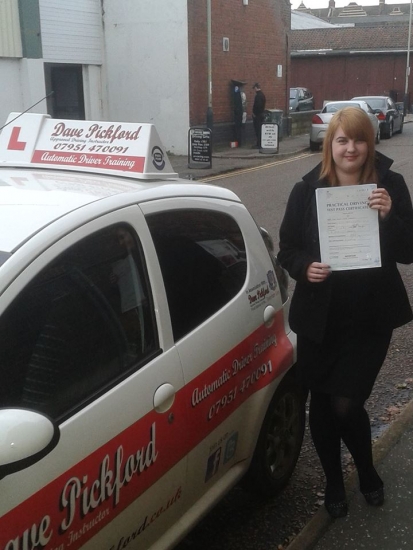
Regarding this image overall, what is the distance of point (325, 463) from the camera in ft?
11.2

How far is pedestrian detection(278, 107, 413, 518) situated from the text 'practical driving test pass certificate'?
0.20ft

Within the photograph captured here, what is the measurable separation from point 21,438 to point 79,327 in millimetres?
523

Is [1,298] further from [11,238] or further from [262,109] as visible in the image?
[262,109]

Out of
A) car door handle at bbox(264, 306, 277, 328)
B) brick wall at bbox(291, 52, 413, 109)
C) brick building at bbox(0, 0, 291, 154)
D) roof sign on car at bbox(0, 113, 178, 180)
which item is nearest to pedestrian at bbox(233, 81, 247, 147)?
brick building at bbox(0, 0, 291, 154)

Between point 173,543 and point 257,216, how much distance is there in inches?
345

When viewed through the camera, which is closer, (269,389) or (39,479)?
(39,479)

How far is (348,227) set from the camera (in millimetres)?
3027

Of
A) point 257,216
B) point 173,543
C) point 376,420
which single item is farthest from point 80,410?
point 257,216

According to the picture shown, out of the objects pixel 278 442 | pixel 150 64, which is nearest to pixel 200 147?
pixel 150 64

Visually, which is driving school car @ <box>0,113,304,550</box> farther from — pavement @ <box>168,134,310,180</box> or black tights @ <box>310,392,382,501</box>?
pavement @ <box>168,134,310,180</box>

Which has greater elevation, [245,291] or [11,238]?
[11,238]

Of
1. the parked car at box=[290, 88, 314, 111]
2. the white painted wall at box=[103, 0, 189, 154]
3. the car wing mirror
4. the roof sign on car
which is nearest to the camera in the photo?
the car wing mirror

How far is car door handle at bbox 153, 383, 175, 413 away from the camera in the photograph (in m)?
2.48

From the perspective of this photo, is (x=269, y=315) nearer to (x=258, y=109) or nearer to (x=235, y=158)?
(x=235, y=158)
